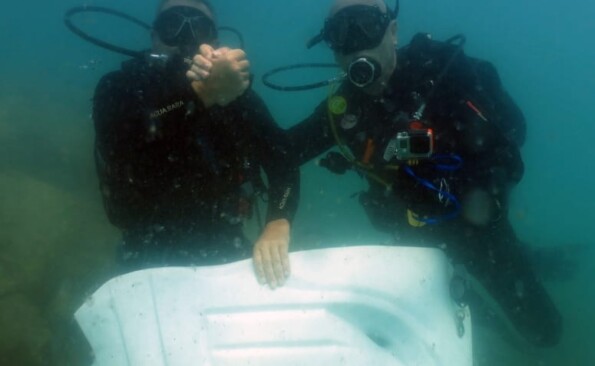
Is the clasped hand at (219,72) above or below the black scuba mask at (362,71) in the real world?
above

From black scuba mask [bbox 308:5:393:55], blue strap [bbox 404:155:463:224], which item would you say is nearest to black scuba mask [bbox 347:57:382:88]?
black scuba mask [bbox 308:5:393:55]

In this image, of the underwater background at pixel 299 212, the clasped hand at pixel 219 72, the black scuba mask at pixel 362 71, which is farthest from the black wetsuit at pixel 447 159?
the underwater background at pixel 299 212

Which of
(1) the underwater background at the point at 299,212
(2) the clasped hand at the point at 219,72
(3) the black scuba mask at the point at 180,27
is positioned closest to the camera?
(2) the clasped hand at the point at 219,72

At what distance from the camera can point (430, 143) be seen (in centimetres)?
349

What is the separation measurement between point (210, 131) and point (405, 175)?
1.57 meters

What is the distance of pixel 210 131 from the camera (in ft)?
12.9

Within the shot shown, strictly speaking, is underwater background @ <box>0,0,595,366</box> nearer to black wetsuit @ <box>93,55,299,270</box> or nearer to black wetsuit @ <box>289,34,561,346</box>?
black wetsuit @ <box>93,55,299,270</box>

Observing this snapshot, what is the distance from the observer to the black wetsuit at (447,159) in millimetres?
3703

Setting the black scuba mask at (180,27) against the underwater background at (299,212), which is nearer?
the black scuba mask at (180,27)

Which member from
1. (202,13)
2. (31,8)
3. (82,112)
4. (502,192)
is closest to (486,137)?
(502,192)

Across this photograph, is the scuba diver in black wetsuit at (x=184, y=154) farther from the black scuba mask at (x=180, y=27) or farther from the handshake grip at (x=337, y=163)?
the handshake grip at (x=337, y=163)

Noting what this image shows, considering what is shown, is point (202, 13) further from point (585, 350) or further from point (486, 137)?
point (585, 350)

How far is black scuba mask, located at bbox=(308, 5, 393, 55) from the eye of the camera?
4211mm

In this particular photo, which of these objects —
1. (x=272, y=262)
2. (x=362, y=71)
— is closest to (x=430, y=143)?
(x=362, y=71)
